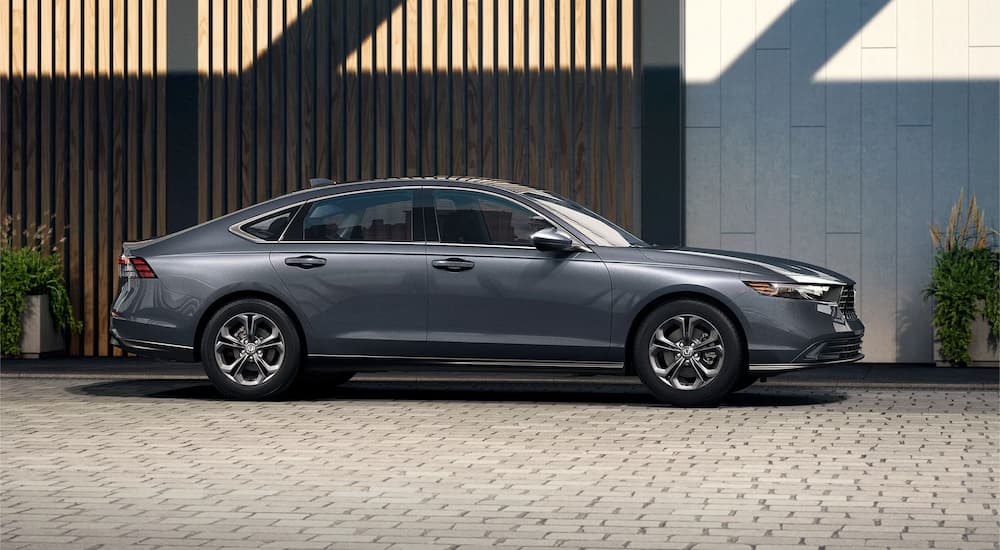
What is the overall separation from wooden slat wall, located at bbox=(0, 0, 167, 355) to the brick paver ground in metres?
4.67

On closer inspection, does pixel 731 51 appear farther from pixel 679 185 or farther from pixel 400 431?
pixel 400 431

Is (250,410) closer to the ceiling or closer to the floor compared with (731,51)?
closer to the floor

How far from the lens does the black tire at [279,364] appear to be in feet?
36.4

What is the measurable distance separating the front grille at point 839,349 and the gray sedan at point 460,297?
16 mm

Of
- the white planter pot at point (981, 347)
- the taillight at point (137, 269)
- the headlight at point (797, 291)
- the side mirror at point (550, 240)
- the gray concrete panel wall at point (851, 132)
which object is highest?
the gray concrete panel wall at point (851, 132)

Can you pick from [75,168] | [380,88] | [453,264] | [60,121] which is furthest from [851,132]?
[60,121]

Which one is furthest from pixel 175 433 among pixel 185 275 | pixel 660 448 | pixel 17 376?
pixel 17 376

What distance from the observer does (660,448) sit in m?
8.65

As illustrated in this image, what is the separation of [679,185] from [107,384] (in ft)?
19.9

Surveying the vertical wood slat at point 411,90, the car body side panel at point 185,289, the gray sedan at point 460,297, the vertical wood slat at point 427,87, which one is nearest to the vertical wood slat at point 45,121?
the vertical wood slat at point 411,90

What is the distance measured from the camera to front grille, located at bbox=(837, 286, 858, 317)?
10922mm

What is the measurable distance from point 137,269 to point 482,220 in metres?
2.59

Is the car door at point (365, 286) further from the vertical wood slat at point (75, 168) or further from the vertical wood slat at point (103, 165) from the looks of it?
the vertical wood slat at point (75, 168)

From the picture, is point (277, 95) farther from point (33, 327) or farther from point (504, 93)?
point (33, 327)
